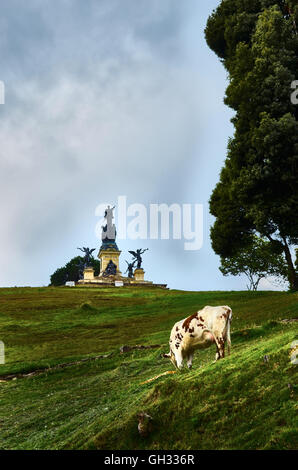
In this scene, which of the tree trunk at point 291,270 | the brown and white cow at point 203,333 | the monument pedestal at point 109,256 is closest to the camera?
the brown and white cow at point 203,333

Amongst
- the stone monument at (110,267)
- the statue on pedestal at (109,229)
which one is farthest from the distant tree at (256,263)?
the statue on pedestal at (109,229)

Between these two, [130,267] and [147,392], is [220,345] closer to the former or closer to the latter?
[147,392]

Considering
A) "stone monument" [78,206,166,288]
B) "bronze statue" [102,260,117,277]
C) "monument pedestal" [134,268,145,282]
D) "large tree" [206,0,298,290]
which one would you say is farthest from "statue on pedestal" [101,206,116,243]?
"large tree" [206,0,298,290]

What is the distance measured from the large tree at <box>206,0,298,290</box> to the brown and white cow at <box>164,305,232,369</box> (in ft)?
58.2

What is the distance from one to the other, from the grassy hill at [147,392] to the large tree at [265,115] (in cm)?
629

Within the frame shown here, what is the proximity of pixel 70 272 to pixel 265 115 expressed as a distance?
101 m

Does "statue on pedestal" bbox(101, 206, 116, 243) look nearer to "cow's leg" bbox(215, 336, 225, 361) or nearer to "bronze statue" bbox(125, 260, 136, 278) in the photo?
"bronze statue" bbox(125, 260, 136, 278)

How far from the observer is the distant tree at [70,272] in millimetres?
121438

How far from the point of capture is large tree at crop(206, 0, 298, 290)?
2727 cm

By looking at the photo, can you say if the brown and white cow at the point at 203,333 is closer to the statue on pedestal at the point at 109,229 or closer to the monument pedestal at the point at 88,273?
the monument pedestal at the point at 88,273

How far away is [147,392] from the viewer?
418 inches

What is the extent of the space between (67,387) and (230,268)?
55561mm


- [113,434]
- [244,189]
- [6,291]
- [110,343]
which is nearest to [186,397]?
[113,434]
